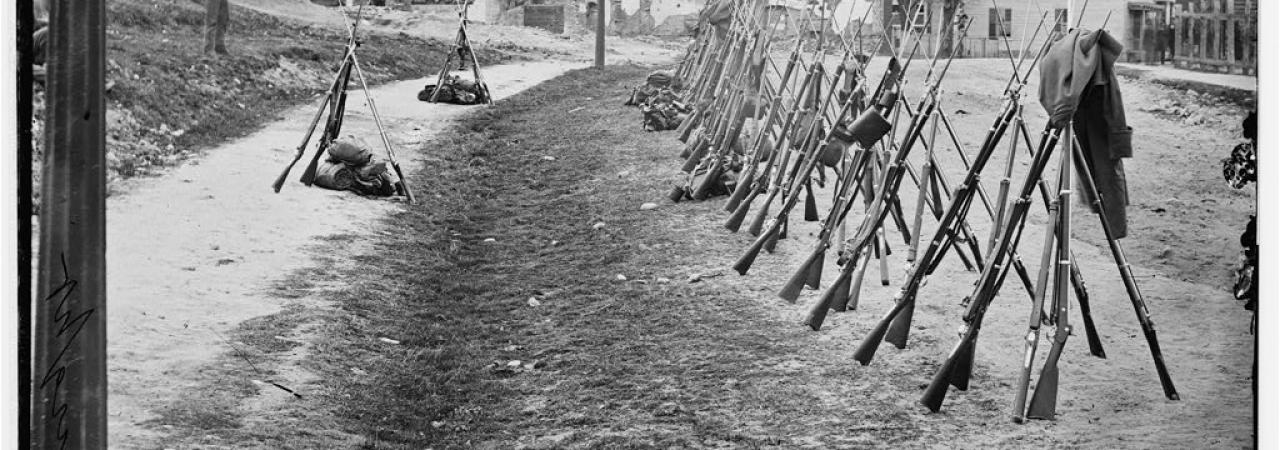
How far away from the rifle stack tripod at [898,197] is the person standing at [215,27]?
873 centimetres

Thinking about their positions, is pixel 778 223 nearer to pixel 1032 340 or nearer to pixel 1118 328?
pixel 1118 328

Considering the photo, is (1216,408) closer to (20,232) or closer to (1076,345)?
(1076,345)

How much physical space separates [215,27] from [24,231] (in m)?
17.6

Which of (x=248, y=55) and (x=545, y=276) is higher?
(x=248, y=55)

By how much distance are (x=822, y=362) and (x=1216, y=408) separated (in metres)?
1.94

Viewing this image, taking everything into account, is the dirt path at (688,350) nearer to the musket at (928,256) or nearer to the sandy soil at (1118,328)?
the sandy soil at (1118,328)

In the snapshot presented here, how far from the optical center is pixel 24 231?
4121 mm

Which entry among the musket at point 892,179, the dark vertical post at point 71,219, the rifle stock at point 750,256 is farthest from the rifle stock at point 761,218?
the dark vertical post at point 71,219

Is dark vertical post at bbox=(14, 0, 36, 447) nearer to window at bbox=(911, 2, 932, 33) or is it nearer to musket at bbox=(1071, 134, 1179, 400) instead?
musket at bbox=(1071, 134, 1179, 400)

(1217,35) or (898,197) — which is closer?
(898,197)

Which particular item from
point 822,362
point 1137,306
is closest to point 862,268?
point 822,362

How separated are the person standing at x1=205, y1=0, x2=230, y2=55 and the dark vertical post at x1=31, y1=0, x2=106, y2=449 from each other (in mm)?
17096

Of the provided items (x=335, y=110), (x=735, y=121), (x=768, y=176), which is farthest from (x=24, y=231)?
(x=735, y=121)

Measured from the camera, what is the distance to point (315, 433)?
675cm
